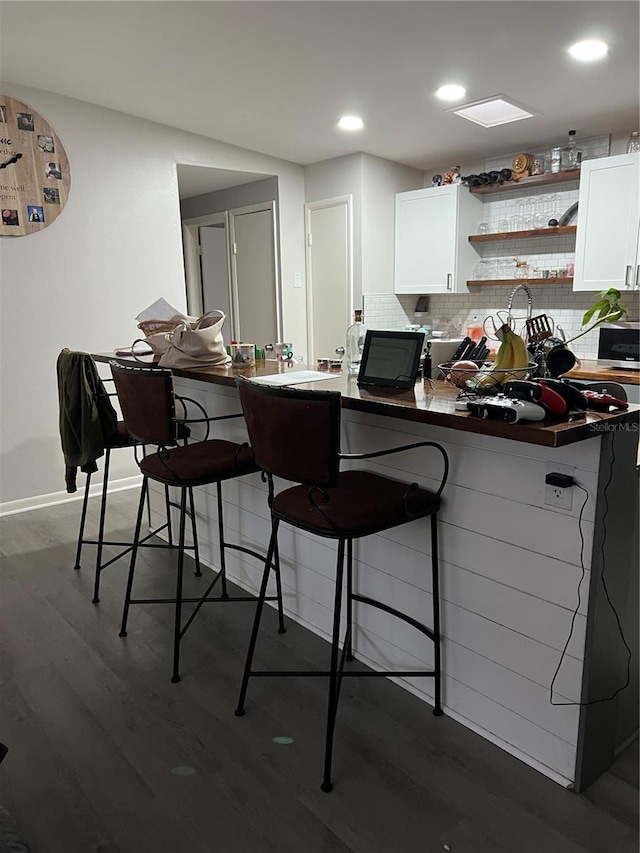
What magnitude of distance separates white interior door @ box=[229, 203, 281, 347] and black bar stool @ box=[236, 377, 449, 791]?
3917 mm

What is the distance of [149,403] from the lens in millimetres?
2289

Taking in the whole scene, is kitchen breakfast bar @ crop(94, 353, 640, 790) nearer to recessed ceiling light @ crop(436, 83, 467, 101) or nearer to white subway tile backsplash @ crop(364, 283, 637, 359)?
recessed ceiling light @ crop(436, 83, 467, 101)

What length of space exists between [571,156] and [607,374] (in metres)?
1.74

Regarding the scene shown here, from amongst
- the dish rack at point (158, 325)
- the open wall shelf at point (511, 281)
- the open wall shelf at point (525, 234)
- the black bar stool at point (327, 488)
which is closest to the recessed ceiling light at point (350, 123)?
the open wall shelf at point (525, 234)

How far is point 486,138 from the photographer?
15.3 ft

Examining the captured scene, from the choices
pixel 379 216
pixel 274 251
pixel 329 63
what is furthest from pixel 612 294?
pixel 274 251

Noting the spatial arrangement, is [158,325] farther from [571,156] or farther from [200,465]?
[571,156]

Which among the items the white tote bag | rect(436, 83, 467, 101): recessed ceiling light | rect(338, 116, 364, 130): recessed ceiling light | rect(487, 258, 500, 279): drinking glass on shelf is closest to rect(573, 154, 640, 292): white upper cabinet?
rect(487, 258, 500, 279): drinking glass on shelf

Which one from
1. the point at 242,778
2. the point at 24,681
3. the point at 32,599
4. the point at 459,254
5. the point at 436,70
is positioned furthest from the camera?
the point at 459,254

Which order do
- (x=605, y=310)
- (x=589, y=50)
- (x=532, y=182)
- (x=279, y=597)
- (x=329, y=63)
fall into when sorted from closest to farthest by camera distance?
(x=279, y=597), (x=589, y=50), (x=329, y=63), (x=605, y=310), (x=532, y=182)

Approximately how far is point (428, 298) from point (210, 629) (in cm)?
410

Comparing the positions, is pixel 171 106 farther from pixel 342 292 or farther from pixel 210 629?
pixel 210 629

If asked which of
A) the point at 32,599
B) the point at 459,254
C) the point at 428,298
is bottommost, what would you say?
the point at 32,599

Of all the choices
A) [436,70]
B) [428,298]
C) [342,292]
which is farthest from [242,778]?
[428,298]
